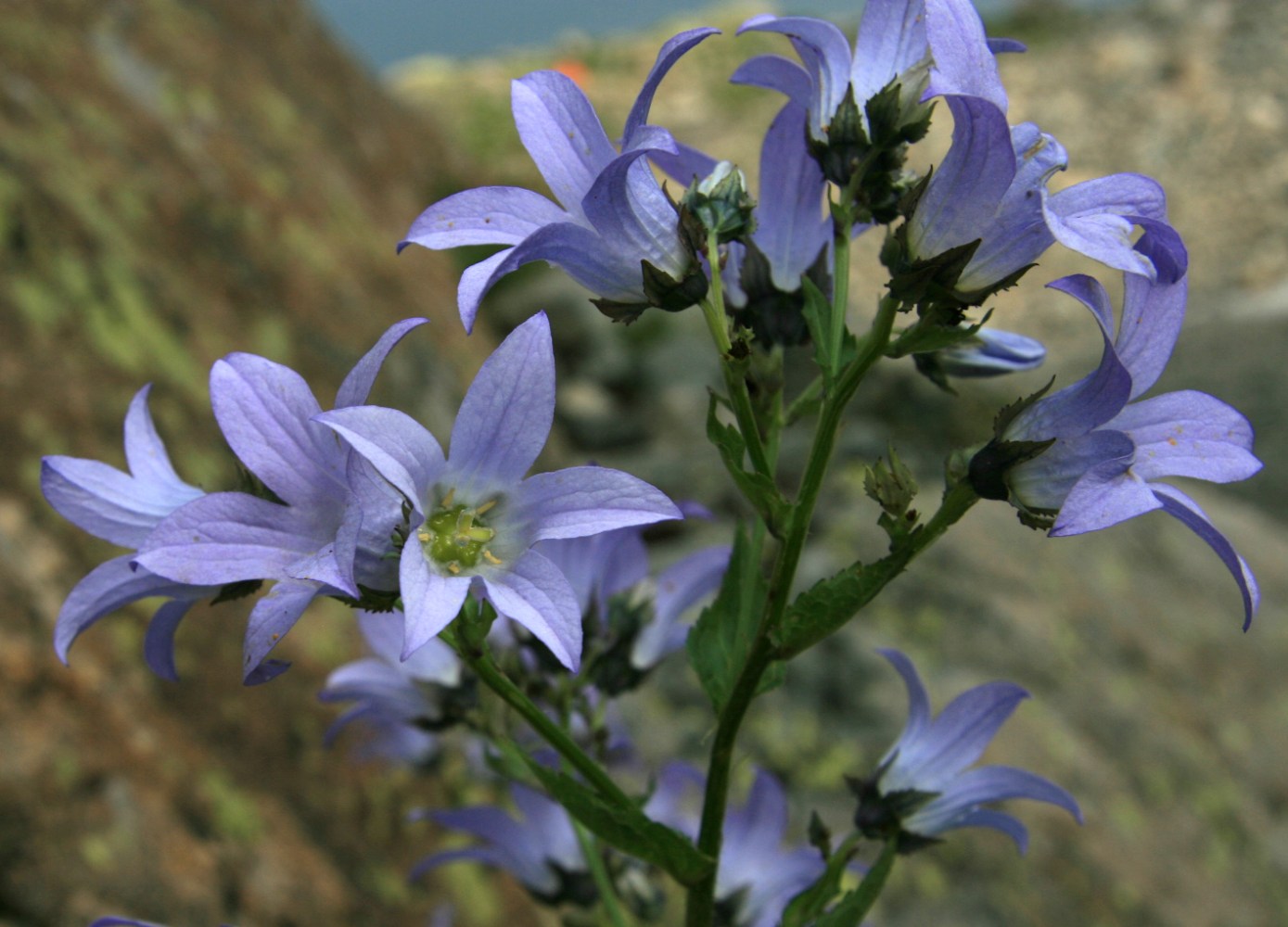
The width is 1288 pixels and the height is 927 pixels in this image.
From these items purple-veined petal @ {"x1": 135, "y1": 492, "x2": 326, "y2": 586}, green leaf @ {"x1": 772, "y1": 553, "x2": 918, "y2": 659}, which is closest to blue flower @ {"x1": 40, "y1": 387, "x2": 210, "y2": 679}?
purple-veined petal @ {"x1": 135, "y1": 492, "x2": 326, "y2": 586}

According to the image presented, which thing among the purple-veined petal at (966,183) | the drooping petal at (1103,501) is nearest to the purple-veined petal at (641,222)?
the purple-veined petal at (966,183)

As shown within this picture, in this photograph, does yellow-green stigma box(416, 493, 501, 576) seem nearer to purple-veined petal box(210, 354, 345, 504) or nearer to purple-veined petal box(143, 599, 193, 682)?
purple-veined petal box(210, 354, 345, 504)

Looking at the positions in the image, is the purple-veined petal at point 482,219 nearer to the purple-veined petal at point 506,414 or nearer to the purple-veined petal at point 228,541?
the purple-veined petal at point 506,414

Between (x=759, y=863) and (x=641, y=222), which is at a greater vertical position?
(x=641, y=222)

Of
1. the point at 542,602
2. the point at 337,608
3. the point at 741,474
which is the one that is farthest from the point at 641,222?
the point at 337,608

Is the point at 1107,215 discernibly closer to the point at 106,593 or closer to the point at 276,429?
the point at 276,429

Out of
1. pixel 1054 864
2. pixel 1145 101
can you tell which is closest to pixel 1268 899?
pixel 1054 864
